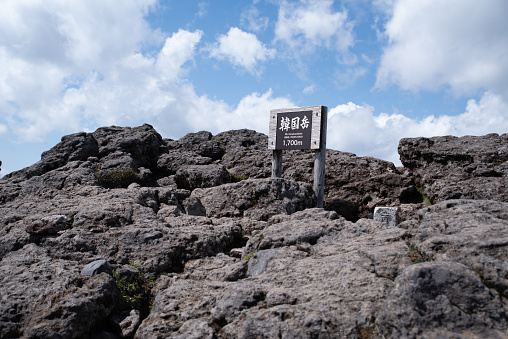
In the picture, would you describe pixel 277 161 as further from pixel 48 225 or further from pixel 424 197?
pixel 48 225

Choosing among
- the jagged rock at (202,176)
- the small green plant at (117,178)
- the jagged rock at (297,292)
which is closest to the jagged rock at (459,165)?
the jagged rock at (297,292)

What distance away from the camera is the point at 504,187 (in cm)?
1316

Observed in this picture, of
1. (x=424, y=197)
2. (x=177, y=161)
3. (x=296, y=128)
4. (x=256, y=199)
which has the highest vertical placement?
(x=296, y=128)

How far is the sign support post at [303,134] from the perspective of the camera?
16.2m

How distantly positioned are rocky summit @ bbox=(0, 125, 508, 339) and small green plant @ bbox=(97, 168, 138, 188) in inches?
80.7

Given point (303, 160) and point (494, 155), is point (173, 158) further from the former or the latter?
point (494, 155)

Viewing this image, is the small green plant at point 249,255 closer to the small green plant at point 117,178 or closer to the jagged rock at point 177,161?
the small green plant at point 117,178

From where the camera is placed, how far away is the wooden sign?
16297mm

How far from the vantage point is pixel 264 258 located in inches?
317

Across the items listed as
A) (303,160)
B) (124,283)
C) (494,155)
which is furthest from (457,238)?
(303,160)

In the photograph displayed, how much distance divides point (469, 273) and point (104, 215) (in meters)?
8.95

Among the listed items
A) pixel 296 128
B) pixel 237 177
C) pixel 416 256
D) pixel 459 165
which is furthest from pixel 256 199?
pixel 459 165

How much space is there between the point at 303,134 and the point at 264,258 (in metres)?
9.47

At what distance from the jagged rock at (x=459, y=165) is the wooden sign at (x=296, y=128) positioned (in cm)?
402
